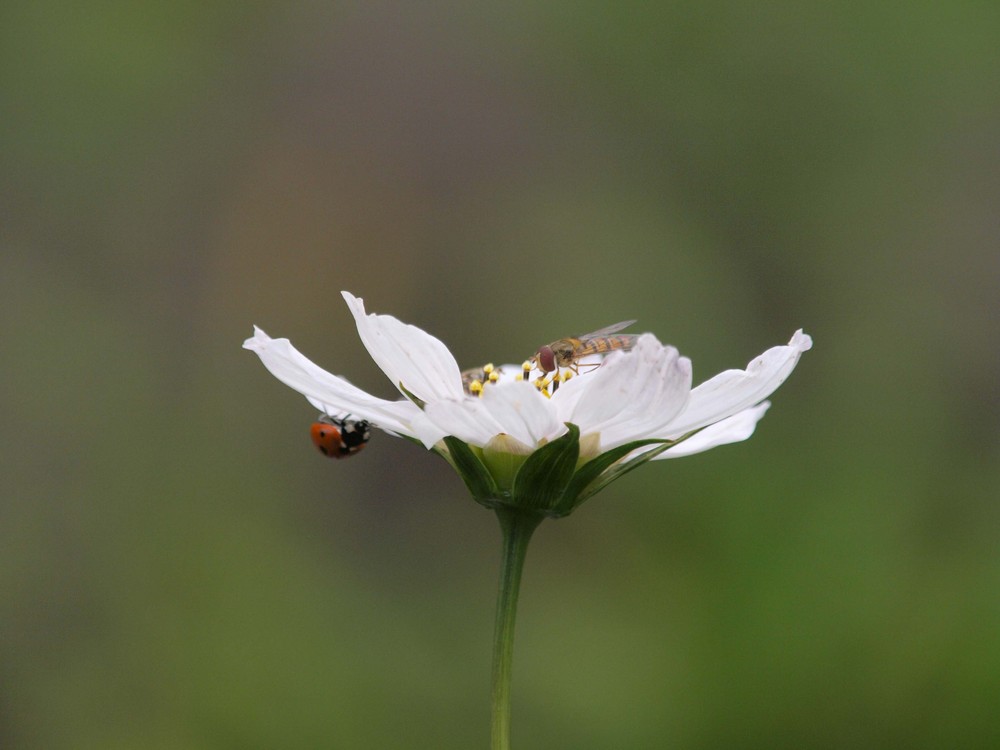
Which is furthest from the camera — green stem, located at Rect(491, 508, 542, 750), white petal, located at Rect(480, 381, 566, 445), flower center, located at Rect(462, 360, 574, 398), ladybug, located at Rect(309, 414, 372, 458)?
ladybug, located at Rect(309, 414, 372, 458)

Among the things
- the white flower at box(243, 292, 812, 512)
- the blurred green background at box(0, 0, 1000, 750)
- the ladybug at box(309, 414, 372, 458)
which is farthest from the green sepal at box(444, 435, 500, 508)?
the blurred green background at box(0, 0, 1000, 750)

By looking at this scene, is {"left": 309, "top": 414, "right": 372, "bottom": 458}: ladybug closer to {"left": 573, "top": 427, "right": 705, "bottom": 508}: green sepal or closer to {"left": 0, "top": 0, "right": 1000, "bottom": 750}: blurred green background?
{"left": 573, "top": 427, "right": 705, "bottom": 508}: green sepal

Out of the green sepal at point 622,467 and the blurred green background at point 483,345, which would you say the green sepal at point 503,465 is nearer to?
the green sepal at point 622,467

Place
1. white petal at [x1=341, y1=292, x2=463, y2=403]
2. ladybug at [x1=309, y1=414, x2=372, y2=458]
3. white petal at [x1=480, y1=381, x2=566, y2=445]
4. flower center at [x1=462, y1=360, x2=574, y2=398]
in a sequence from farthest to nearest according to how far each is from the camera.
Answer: ladybug at [x1=309, y1=414, x2=372, y2=458]
flower center at [x1=462, y1=360, x2=574, y2=398]
white petal at [x1=341, y1=292, x2=463, y2=403]
white petal at [x1=480, y1=381, x2=566, y2=445]

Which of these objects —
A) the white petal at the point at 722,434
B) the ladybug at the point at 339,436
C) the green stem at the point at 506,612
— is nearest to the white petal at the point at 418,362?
the green stem at the point at 506,612

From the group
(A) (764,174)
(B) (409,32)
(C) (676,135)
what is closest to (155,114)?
(B) (409,32)
